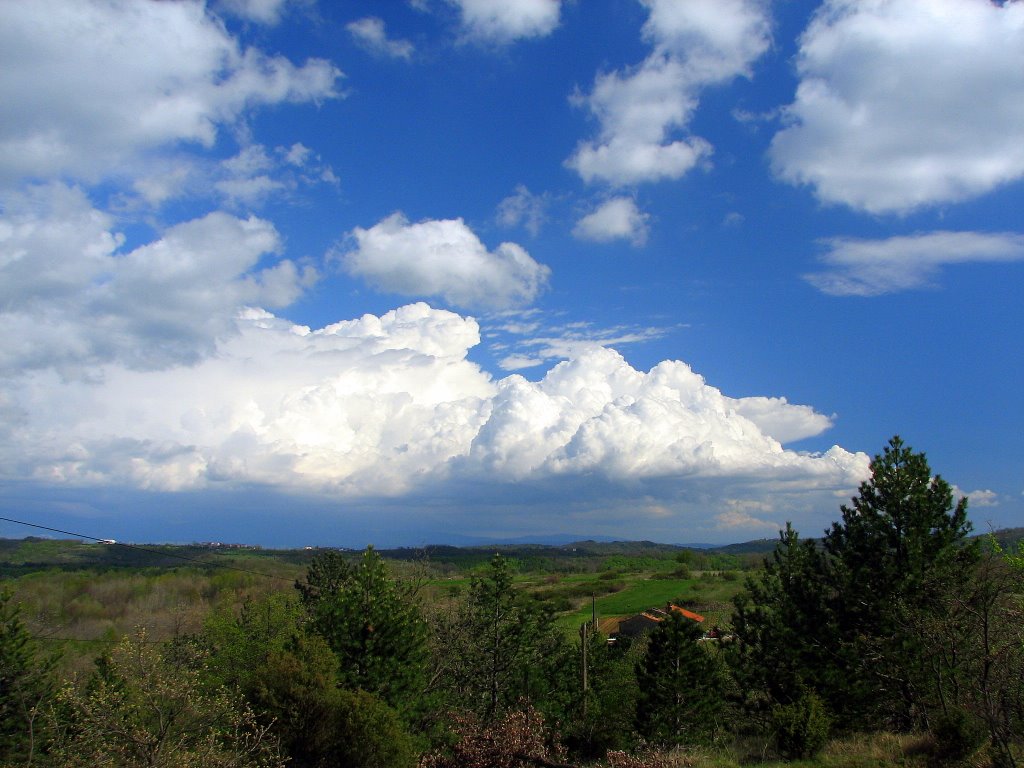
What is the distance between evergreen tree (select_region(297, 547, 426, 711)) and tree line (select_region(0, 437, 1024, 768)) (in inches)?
3.6

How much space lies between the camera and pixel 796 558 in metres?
35.2

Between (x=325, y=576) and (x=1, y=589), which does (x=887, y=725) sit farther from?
(x=325, y=576)

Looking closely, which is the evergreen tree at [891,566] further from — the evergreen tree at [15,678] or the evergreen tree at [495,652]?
the evergreen tree at [15,678]

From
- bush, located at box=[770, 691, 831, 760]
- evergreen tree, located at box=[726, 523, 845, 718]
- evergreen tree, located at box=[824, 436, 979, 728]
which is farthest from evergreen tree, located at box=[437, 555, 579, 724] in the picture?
bush, located at box=[770, 691, 831, 760]

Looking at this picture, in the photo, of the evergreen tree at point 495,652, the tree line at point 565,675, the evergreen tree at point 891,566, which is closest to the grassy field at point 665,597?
the evergreen tree at point 495,652

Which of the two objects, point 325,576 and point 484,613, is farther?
point 325,576

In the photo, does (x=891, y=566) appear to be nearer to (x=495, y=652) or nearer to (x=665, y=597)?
(x=495, y=652)

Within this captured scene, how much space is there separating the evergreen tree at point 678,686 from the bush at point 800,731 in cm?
1660

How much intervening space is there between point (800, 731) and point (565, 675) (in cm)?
2996

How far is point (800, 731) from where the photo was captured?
19.3 m

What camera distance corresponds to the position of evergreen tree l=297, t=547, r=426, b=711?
31.9 metres

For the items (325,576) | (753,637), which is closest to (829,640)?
(753,637)

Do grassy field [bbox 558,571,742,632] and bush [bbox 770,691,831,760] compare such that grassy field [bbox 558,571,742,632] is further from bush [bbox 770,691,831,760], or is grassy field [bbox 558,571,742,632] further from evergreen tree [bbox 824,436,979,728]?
bush [bbox 770,691,831,760]

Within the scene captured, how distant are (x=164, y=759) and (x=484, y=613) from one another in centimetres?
2912
